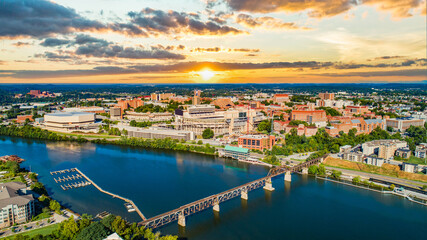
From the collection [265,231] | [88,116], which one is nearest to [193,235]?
[265,231]

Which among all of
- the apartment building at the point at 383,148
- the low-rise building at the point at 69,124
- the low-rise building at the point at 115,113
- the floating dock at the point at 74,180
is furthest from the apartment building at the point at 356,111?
the floating dock at the point at 74,180

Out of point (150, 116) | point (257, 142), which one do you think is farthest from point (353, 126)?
point (150, 116)

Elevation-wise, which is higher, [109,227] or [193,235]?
[109,227]

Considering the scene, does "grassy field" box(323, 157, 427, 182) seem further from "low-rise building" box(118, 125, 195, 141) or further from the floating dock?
the floating dock

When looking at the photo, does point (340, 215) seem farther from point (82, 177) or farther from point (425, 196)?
point (82, 177)

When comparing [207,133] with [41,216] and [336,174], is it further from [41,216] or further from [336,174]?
[41,216]

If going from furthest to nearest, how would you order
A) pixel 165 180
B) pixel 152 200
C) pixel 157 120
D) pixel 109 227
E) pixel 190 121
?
pixel 157 120, pixel 190 121, pixel 165 180, pixel 152 200, pixel 109 227

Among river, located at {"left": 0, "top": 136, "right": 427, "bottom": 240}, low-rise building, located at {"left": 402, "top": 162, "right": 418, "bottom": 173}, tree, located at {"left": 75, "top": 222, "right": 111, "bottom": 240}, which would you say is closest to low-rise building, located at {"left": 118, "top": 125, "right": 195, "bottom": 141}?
river, located at {"left": 0, "top": 136, "right": 427, "bottom": 240}

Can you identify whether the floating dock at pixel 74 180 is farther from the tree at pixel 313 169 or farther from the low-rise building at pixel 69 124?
the low-rise building at pixel 69 124
